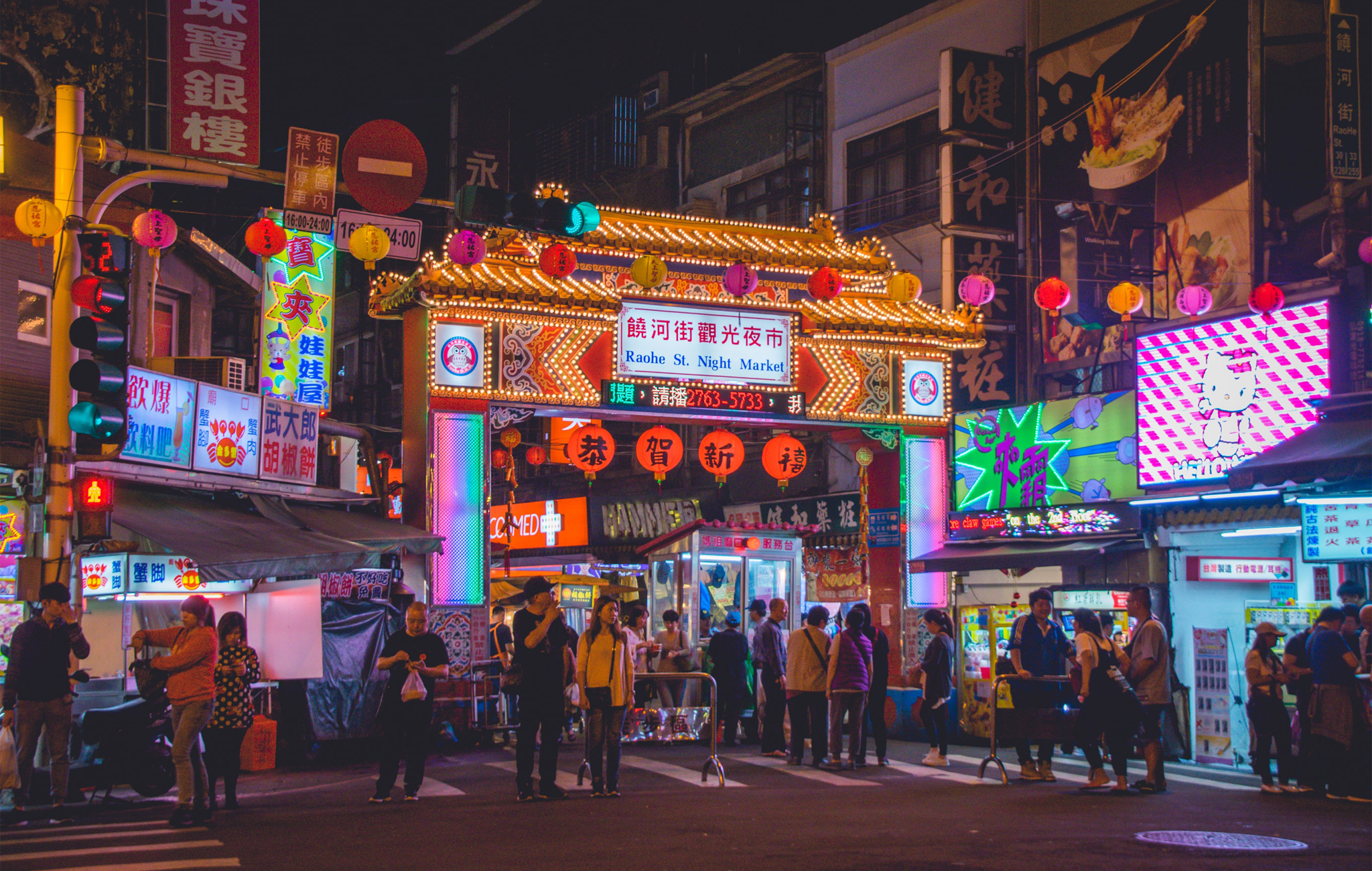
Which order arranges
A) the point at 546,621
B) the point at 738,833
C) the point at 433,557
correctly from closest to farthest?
the point at 738,833 → the point at 546,621 → the point at 433,557

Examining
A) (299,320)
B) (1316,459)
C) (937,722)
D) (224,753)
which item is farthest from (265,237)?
(1316,459)

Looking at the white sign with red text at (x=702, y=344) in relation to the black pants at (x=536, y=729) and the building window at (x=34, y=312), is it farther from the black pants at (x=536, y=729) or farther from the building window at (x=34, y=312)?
the black pants at (x=536, y=729)

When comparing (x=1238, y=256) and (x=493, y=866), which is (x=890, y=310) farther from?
(x=493, y=866)

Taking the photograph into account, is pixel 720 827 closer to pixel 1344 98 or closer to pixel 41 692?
pixel 41 692

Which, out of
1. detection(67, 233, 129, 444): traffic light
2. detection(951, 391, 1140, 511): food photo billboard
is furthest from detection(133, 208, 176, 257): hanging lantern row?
detection(951, 391, 1140, 511): food photo billboard

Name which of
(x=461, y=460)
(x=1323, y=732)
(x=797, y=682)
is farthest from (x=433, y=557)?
(x=1323, y=732)

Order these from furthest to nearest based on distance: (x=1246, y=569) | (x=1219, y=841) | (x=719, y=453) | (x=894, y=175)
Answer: (x=894, y=175)
(x=719, y=453)
(x=1246, y=569)
(x=1219, y=841)

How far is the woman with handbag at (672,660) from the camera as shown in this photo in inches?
782

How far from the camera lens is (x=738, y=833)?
1030 centimetres

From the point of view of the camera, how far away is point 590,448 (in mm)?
21781

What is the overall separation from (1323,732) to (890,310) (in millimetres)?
10861

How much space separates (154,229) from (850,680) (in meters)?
9.88

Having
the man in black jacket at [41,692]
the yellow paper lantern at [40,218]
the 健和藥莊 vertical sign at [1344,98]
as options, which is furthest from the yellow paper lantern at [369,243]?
the 健和藥莊 vertical sign at [1344,98]

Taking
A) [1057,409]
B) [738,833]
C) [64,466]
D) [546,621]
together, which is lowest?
[738,833]
